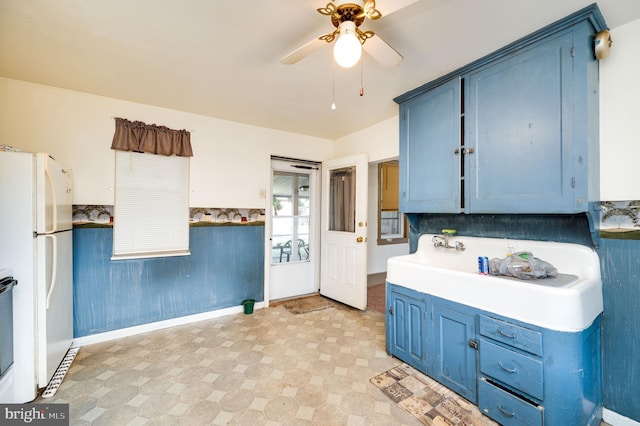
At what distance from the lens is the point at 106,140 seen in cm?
267

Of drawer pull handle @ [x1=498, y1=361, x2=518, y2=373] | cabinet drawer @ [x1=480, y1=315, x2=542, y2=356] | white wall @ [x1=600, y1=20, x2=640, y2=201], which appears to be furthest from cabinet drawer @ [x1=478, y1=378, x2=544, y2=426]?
white wall @ [x1=600, y1=20, x2=640, y2=201]

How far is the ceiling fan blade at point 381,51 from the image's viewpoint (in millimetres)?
1443

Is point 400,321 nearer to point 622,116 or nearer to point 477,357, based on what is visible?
point 477,357

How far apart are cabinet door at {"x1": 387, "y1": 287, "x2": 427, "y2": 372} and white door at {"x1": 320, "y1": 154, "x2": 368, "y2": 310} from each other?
1023 mm

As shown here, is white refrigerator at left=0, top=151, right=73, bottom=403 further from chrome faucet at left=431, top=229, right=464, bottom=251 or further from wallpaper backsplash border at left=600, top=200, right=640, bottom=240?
wallpaper backsplash border at left=600, top=200, right=640, bottom=240

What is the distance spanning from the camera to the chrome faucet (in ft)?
7.53

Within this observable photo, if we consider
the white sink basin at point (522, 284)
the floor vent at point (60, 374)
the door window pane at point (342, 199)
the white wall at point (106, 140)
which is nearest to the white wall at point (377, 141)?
the door window pane at point (342, 199)

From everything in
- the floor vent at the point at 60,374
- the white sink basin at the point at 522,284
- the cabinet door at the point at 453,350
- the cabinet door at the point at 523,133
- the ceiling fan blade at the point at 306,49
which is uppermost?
the ceiling fan blade at the point at 306,49

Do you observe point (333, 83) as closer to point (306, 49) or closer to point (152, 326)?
point (306, 49)

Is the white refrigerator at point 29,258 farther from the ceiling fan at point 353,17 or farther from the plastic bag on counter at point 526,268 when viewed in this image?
the plastic bag on counter at point 526,268

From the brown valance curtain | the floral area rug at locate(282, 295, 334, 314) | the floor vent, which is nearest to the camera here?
the floor vent

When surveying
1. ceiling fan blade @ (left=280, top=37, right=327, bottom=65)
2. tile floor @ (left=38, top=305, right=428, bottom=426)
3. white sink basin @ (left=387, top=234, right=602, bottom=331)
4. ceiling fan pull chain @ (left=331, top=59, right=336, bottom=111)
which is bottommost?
tile floor @ (left=38, top=305, right=428, bottom=426)

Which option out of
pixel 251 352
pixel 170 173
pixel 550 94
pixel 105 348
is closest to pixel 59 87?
pixel 170 173

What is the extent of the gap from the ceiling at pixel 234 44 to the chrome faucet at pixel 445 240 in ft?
4.41
